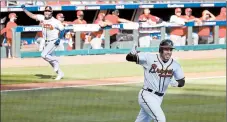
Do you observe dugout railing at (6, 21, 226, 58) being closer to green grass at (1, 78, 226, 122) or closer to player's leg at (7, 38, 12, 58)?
player's leg at (7, 38, 12, 58)

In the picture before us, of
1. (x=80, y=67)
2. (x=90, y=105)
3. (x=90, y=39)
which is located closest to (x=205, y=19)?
(x=90, y=39)

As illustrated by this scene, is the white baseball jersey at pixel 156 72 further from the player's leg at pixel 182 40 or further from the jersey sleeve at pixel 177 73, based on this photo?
the player's leg at pixel 182 40

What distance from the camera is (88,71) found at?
18.6 meters

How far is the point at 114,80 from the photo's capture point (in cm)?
1694

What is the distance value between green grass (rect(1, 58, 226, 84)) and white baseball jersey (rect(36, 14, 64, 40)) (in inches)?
40.6

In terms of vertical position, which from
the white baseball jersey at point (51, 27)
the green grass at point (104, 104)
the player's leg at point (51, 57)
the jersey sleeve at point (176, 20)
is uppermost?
the jersey sleeve at point (176, 20)

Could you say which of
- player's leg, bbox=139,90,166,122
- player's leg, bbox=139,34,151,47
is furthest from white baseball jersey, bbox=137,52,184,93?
player's leg, bbox=139,34,151,47

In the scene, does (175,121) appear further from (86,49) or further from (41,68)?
(86,49)

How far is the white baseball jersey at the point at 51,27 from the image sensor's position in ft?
54.3

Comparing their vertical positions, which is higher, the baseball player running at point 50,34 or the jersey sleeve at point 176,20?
the jersey sleeve at point 176,20

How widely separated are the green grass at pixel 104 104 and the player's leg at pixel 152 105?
2230 mm

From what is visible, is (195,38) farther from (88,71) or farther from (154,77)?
(154,77)

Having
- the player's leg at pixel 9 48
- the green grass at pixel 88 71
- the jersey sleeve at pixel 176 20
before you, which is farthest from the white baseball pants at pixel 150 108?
the jersey sleeve at pixel 176 20

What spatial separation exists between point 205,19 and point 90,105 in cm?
1140
